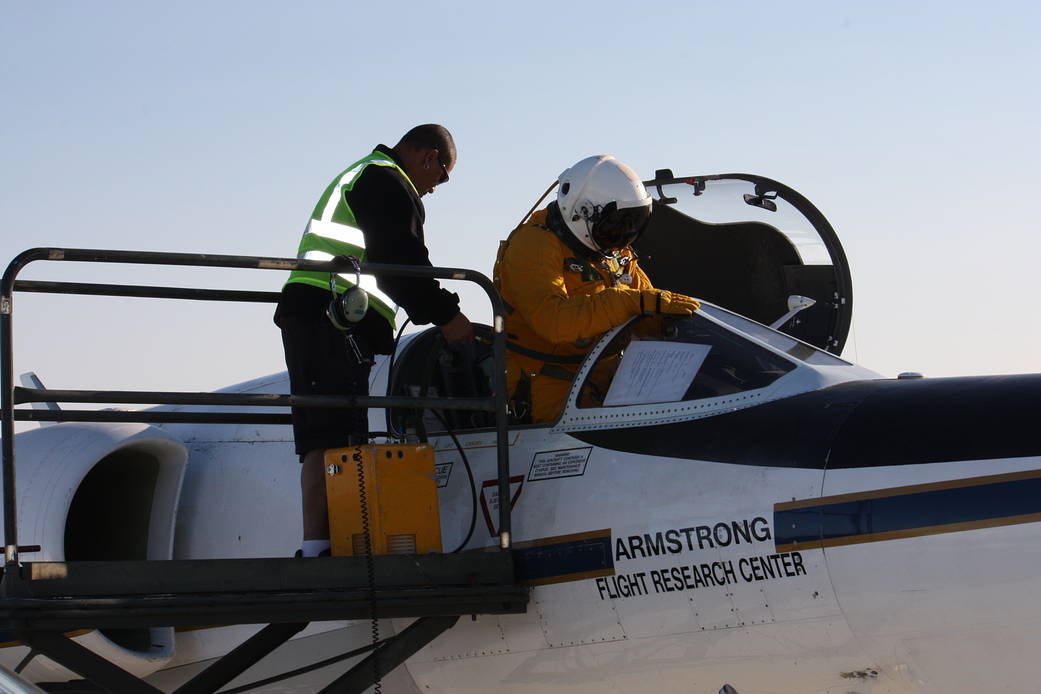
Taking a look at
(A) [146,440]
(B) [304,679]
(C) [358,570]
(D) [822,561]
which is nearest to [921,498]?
(D) [822,561]

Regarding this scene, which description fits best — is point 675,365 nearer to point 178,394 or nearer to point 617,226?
point 617,226

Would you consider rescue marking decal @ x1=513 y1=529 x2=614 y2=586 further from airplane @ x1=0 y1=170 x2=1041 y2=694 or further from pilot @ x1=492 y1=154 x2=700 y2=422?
pilot @ x1=492 y1=154 x2=700 y2=422

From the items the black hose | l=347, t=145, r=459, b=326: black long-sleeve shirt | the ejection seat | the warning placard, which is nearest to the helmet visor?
the ejection seat

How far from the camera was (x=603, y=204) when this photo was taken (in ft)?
22.2

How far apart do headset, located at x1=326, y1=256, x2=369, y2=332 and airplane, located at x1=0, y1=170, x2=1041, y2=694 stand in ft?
2.10

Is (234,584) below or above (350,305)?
below

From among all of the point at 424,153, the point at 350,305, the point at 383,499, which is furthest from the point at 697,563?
the point at 424,153

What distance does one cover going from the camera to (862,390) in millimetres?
5586

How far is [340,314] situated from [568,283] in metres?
1.24

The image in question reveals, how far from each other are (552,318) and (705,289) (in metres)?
2.22

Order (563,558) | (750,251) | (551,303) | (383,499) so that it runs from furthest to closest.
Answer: (750,251)
(551,303)
(383,499)
(563,558)

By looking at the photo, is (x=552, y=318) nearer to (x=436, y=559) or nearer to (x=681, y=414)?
(x=681, y=414)

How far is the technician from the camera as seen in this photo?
6223mm

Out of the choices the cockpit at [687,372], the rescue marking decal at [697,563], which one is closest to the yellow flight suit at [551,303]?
the cockpit at [687,372]
